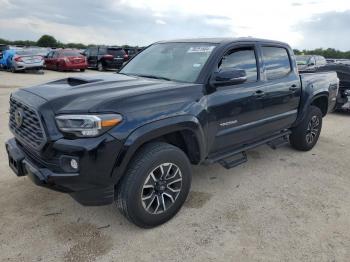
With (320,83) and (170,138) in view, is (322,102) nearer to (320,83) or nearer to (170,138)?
(320,83)

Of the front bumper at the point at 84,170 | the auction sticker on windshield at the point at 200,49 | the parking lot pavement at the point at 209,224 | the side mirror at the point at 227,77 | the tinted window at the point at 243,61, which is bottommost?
the parking lot pavement at the point at 209,224

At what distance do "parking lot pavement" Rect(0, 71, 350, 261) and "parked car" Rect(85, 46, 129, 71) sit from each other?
1810cm

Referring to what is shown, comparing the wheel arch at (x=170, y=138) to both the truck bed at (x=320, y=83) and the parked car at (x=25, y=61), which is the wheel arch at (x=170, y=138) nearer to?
the truck bed at (x=320, y=83)

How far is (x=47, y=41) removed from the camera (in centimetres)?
5725

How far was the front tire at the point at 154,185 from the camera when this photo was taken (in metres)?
3.01

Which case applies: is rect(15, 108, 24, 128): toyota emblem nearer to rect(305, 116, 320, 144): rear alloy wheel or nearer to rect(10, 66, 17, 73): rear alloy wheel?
rect(305, 116, 320, 144): rear alloy wheel

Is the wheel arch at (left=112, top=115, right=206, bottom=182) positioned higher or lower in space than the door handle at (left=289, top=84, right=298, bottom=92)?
lower

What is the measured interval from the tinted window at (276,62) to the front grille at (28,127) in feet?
9.87

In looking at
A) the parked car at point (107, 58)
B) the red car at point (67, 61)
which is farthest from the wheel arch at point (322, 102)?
the parked car at point (107, 58)

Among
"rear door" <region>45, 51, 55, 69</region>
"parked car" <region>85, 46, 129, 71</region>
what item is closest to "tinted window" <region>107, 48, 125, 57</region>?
"parked car" <region>85, 46, 129, 71</region>

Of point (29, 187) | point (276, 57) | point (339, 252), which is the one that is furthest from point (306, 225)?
point (29, 187)

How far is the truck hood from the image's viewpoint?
9.39 ft

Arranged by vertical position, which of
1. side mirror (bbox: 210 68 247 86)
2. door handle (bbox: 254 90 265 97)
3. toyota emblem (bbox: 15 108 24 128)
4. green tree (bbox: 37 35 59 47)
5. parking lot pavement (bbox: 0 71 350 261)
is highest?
green tree (bbox: 37 35 59 47)

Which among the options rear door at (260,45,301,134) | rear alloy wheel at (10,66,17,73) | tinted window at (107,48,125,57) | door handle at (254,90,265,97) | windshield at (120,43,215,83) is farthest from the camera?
tinted window at (107,48,125,57)
